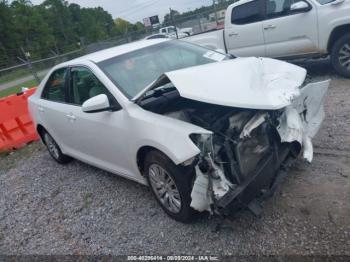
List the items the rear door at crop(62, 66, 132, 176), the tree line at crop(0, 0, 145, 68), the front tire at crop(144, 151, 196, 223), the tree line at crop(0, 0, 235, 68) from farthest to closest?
the tree line at crop(0, 0, 145, 68)
the tree line at crop(0, 0, 235, 68)
the rear door at crop(62, 66, 132, 176)
the front tire at crop(144, 151, 196, 223)

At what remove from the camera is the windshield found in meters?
3.92

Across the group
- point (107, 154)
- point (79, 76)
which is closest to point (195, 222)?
point (107, 154)

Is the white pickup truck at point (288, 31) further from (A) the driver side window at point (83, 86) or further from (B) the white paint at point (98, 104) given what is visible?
(B) the white paint at point (98, 104)

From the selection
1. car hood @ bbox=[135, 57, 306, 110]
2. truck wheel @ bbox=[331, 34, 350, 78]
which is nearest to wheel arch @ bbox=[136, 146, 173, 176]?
car hood @ bbox=[135, 57, 306, 110]

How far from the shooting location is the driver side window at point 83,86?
4.06 m

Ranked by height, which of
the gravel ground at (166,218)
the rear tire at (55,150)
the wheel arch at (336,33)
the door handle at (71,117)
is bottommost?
the gravel ground at (166,218)

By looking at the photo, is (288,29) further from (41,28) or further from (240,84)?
(41,28)

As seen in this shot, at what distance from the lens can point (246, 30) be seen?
807cm

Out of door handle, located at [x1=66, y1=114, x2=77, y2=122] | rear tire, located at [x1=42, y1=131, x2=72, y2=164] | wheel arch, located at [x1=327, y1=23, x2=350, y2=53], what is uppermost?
door handle, located at [x1=66, y1=114, x2=77, y2=122]

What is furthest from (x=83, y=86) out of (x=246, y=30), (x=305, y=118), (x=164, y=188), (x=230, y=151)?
(x=246, y=30)

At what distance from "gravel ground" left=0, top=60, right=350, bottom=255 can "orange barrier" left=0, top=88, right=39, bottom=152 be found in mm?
2454

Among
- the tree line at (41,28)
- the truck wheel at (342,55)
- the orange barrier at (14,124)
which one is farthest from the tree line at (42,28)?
the truck wheel at (342,55)

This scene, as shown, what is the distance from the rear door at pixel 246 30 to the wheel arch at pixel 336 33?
56.5 inches

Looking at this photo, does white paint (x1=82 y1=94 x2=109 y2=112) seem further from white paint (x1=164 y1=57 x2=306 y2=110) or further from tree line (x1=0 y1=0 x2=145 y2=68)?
tree line (x1=0 y1=0 x2=145 y2=68)
